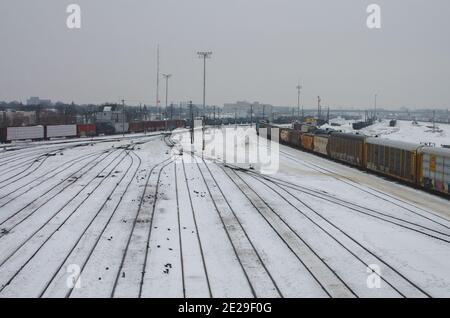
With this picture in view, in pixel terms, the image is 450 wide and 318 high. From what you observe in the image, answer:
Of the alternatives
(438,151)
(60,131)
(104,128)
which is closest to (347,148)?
(438,151)

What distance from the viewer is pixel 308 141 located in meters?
57.4

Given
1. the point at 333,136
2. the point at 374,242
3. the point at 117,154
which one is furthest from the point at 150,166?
the point at 374,242

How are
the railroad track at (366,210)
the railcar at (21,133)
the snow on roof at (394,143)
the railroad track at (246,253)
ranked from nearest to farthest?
the railroad track at (246,253)
the railroad track at (366,210)
the snow on roof at (394,143)
the railcar at (21,133)

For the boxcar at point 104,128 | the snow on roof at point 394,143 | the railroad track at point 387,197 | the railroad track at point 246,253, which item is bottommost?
the railroad track at point 246,253

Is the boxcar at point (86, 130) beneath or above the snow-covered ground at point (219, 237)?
above

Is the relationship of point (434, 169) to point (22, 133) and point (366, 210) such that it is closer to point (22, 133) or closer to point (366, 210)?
point (366, 210)

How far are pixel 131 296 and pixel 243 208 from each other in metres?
12.5

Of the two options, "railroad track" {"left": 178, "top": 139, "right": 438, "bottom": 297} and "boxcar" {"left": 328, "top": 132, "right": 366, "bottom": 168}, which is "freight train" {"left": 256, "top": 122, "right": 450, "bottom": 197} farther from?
"railroad track" {"left": 178, "top": 139, "right": 438, "bottom": 297}

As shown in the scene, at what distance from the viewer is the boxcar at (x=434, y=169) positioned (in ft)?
87.2

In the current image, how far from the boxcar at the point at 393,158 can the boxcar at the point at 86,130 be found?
58.8 meters

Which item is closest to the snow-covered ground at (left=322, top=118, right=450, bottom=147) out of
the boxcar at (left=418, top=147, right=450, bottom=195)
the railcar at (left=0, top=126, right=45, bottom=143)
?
the boxcar at (left=418, top=147, right=450, bottom=195)

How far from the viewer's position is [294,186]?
31.9 meters

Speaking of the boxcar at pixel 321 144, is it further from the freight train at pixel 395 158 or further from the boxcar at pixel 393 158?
the boxcar at pixel 393 158

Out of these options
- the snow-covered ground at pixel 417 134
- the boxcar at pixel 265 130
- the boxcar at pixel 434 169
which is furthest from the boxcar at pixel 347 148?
the boxcar at pixel 265 130
